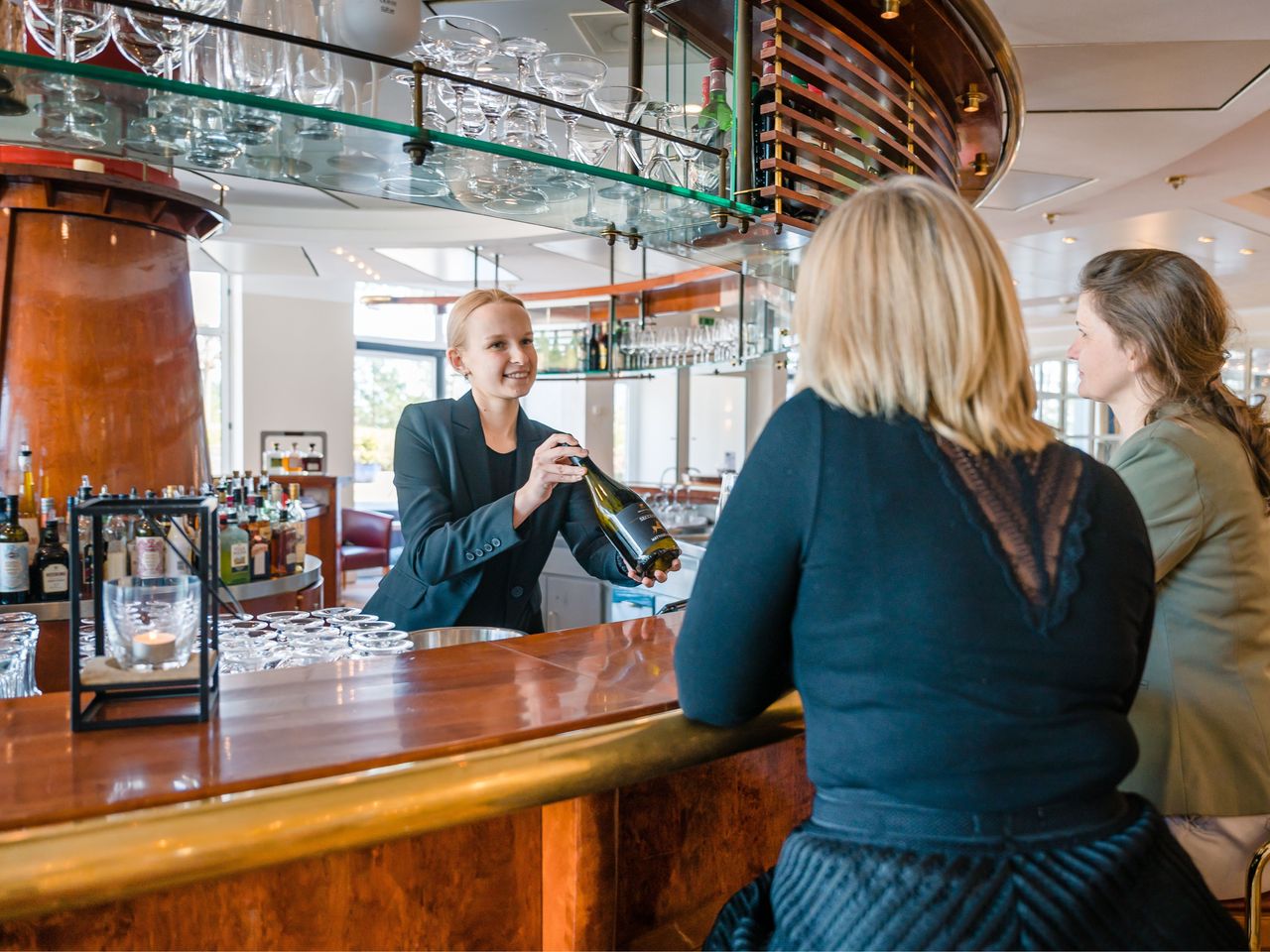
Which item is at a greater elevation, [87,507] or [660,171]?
[660,171]

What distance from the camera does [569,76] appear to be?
5.99 ft

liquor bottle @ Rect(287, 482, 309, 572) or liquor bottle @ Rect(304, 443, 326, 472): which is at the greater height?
liquor bottle @ Rect(304, 443, 326, 472)

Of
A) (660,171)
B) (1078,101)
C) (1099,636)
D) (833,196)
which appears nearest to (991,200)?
(1078,101)

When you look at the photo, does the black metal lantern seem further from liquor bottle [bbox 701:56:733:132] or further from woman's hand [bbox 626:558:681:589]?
liquor bottle [bbox 701:56:733:132]

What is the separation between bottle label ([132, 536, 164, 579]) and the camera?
3020mm

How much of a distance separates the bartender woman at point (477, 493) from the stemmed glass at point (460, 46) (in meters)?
0.66

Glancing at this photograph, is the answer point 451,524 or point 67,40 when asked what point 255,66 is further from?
point 451,524

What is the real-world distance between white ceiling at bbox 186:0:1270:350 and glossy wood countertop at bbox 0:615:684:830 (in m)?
2.29

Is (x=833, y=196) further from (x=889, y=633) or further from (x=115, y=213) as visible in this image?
(x=115, y=213)

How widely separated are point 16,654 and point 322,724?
23.1 inches

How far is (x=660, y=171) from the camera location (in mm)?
2027

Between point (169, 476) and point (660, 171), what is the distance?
10.0 feet

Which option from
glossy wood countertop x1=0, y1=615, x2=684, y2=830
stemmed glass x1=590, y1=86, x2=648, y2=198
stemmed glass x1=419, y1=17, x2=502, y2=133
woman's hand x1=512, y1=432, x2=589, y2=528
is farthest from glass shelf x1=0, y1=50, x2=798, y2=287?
glossy wood countertop x1=0, y1=615, x2=684, y2=830

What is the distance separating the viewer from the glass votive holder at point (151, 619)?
123 cm
